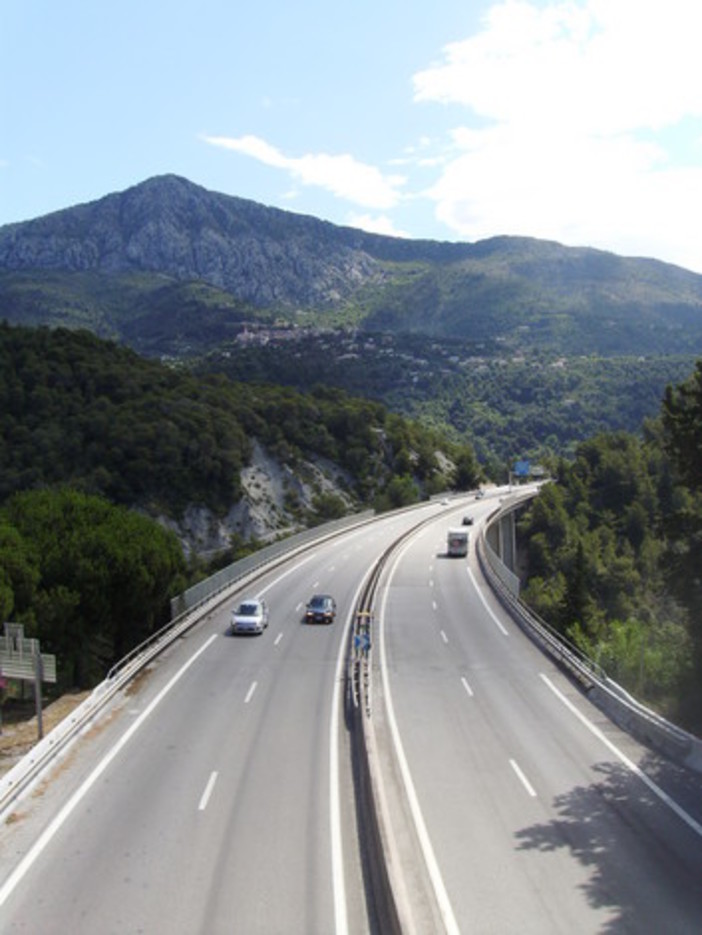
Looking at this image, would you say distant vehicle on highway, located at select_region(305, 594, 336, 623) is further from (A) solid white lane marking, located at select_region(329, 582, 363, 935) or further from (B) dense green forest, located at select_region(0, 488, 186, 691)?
(A) solid white lane marking, located at select_region(329, 582, 363, 935)

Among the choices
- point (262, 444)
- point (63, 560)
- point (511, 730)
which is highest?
point (262, 444)

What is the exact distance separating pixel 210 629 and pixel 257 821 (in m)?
20.8

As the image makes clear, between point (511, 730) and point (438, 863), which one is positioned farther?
point (511, 730)

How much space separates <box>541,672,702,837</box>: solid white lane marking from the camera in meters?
17.0

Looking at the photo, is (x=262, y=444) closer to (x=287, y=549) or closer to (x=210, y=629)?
(x=287, y=549)

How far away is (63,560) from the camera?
3512 cm

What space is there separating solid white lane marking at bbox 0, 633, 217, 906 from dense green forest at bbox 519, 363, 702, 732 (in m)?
16.8

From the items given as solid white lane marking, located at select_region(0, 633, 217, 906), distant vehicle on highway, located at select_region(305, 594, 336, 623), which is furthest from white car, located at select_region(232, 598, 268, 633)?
solid white lane marking, located at select_region(0, 633, 217, 906)

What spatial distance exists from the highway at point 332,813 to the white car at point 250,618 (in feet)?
16.4

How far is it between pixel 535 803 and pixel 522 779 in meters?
Answer: 1.45

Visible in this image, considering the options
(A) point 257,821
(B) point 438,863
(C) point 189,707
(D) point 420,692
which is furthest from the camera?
(D) point 420,692

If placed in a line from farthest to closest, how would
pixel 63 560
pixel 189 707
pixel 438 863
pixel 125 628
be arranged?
pixel 125 628 < pixel 63 560 < pixel 189 707 < pixel 438 863

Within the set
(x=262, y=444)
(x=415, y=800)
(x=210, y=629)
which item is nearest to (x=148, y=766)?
(x=415, y=800)

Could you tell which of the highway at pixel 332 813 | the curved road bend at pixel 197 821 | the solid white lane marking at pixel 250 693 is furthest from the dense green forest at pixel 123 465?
the solid white lane marking at pixel 250 693
